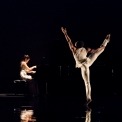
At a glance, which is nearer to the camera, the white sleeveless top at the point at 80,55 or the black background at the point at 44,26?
the white sleeveless top at the point at 80,55

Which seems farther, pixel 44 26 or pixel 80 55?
pixel 44 26

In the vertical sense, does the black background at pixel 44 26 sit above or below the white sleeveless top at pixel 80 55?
above

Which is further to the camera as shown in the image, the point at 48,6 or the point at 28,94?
the point at 48,6

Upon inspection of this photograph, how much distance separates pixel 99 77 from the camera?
618 inches

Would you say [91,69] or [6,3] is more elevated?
[6,3]

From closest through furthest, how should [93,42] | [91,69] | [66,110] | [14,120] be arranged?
1. [14,120]
2. [66,110]
3. [91,69]
4. [93,42]

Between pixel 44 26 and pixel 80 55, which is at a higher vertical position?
pixel 44 26

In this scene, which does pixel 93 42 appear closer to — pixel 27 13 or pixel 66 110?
pixel 27 13

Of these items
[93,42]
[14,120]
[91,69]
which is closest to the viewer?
[14,120]

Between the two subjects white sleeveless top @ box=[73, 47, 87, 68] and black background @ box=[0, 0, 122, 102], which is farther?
black background @ box=[0, 0, 122, 102]

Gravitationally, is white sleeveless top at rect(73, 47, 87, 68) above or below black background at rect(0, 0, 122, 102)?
below

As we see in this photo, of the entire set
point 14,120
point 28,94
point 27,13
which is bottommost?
point 14,120

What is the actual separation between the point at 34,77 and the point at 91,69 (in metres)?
1.82

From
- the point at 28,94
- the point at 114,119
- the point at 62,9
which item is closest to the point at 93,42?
the point at 62,9
